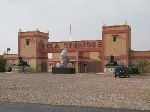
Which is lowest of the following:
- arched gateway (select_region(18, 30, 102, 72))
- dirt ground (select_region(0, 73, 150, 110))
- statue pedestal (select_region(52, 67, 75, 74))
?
dirt ground (select_region(0, 73, 150, 110))

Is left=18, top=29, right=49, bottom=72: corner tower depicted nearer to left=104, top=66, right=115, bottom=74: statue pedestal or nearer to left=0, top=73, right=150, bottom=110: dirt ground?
left=104, top=66, right=115, bottom=74: statue pedestal

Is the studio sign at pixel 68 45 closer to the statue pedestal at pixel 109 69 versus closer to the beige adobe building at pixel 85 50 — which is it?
the beige adobe building at pixel 85 50

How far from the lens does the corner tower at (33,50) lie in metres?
65.9

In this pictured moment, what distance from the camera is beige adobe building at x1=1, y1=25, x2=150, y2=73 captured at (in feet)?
191

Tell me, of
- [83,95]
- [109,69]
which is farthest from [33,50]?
[83,95]

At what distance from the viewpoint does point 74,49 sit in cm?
6291

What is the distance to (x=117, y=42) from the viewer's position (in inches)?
2307

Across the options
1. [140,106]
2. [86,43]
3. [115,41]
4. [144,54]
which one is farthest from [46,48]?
[140,106]

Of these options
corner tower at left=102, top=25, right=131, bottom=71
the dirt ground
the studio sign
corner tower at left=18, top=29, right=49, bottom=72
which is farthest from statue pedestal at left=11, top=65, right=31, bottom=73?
the dirt ground

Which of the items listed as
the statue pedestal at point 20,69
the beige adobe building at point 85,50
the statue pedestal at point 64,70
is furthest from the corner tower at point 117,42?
the statue pedestal at point 20,69

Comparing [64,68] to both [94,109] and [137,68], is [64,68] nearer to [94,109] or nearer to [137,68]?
[137,68]

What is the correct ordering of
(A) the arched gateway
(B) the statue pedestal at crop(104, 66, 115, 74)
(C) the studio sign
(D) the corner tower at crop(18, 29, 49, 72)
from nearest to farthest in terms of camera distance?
(B) the statue pedestal at crop(104, 66, 115, 74)
(C) the studio sign
(A) the arched gateway
(D) the corner tower at crop(18, 29, 49, 72)

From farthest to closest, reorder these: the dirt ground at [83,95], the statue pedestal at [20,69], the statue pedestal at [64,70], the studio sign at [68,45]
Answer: the statue pedestal at [20,69] → the studio sign at [68,45] → the statue pedestal at [64,70] → the dirt ground at [83,95]

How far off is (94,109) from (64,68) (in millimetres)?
45133
